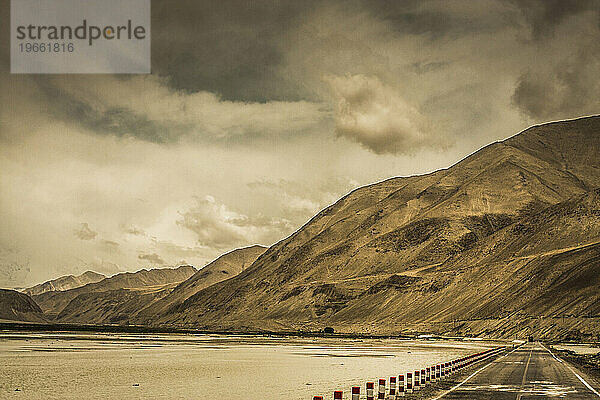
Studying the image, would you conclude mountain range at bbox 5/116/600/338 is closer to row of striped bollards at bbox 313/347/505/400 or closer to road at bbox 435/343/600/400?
road at bbox 435/343/600/400

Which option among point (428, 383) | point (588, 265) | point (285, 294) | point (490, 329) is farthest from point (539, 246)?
point (428, 383)

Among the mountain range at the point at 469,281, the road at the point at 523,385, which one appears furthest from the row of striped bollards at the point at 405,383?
the mountain range at the point at 469,281

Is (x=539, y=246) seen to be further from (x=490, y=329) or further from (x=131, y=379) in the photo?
(x=131, y=379)

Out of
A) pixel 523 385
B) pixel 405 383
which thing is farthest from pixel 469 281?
pixel 405 383

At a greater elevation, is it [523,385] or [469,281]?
[469,281]

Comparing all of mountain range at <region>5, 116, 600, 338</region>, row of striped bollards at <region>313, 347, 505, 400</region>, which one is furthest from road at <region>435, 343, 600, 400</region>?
mountain range at <region>5, 116, 600, 338</region>

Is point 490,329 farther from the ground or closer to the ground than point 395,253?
closer to the ground

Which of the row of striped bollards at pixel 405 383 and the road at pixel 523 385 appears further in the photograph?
the road at pixel 523 385

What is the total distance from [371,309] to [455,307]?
951 inches

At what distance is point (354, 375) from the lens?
110 ft

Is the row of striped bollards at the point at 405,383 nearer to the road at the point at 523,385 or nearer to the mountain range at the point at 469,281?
the road at the point at 523,385

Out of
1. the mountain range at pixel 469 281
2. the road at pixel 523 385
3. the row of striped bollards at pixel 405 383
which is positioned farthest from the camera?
the mountain range at pixel 469 281

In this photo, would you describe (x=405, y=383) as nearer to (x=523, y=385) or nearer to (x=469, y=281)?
(x=523, y=385)

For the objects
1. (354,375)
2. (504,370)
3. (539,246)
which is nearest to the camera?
(354,375)
